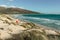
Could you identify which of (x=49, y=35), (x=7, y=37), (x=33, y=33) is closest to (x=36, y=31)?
(x=33, y=33)

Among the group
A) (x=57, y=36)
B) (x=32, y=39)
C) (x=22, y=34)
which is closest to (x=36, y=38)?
(x=32, y=39)

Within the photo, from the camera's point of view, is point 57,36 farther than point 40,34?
Yes

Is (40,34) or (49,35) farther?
(49,35)

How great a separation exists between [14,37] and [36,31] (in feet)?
4.01

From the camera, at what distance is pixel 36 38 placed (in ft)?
28.9

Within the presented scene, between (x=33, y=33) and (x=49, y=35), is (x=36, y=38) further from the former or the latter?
(x=49, y=35)

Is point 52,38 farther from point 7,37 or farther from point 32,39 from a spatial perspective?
point 7,37

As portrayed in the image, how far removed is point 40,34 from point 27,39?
0.69 m

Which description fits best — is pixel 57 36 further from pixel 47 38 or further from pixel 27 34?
pixel 27 34

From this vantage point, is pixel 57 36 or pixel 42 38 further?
pixel 57 36

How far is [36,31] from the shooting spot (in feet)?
29.5

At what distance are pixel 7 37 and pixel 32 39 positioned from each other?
1.47 m

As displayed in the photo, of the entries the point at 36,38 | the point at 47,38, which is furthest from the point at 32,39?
the point at 47,38

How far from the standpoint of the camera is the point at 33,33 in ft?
29.2
